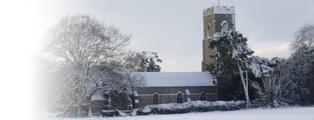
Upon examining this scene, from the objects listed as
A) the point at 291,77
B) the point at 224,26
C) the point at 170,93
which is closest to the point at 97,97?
the point at 170,93

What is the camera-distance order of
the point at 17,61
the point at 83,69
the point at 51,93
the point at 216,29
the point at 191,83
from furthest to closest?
the point at 216,29, the point at 191,83, the point at 83,69, the point at 51,93, the point at 17,61

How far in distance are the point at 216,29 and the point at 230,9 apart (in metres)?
3.84

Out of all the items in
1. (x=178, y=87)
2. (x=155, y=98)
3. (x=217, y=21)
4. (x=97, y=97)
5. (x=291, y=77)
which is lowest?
(x=155, y=98)

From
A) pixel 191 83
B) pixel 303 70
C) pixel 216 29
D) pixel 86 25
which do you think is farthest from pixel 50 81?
pixel 303 70

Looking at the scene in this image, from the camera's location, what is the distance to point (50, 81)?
25938 mm

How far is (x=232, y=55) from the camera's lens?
117 ft

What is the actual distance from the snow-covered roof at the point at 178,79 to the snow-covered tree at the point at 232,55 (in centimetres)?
313

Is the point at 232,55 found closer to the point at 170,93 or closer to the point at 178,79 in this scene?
the point at 178,79

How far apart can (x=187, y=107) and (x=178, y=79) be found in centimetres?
1154

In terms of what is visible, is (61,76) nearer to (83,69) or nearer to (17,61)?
(83,69)

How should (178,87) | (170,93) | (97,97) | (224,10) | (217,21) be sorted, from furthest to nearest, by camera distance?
(224,10) < (217,21) < (178,87) < (170,93) < (97,97)

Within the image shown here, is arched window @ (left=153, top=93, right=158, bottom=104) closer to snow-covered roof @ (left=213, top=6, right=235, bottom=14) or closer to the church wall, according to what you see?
the church wall

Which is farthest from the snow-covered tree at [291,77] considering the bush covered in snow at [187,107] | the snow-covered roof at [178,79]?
the snow-covered roof at [178,79]

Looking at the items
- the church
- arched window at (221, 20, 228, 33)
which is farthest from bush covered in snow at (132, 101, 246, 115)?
arched window at (221, 20, 228, 33)
